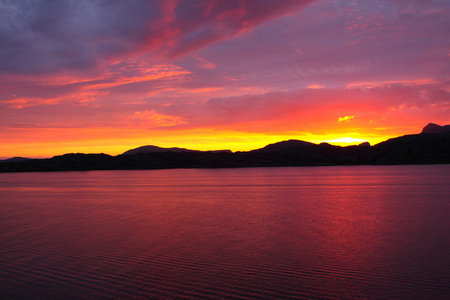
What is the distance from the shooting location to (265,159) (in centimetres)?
18625

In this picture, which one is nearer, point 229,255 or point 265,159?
point 229,255

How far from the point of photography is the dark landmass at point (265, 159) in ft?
534

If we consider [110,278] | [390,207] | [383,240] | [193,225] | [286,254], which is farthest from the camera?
[390,207]

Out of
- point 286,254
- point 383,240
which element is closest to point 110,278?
point 286,254

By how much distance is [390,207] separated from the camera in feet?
81.1

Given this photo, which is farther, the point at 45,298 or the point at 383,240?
the point at 383,240

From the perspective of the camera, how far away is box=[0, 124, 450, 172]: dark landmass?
534 feet

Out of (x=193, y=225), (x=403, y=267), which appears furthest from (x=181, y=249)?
(x=403, y=267)

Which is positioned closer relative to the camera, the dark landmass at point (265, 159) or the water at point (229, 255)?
the water at point (229, 255)

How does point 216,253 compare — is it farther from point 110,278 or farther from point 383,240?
point 383,240

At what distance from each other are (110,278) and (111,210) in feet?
52.1

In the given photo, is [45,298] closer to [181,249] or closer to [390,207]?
[181,249]

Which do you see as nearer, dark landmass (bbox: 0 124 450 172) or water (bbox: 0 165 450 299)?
water (bbox: 0 165 450 299)

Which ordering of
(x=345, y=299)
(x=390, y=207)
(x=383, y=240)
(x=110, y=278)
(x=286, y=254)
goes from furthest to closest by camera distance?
1. (x=390, y=207)
2. (x=383, y=240)
3. (x=286, y=254)
4. (x=110, y=278)
5. (x=345, y=299)
